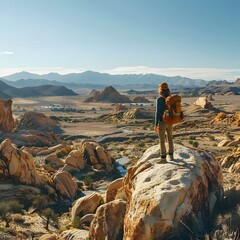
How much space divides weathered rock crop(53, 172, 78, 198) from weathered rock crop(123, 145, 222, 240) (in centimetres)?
1343

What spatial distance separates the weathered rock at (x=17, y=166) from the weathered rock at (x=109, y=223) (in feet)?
41.5

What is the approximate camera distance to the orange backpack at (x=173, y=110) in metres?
9.87

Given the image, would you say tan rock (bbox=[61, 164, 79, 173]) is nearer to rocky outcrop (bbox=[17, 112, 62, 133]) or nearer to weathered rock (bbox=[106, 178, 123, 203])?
weathered rock (bbox=[106, 178, 123, 203])

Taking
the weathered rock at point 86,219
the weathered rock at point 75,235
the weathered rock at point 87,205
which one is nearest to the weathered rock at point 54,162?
the weathered rock at point 87,205

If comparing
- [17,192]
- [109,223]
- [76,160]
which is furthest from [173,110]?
[76,160]

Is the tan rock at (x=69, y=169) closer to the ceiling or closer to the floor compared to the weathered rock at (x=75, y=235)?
closer to the floor

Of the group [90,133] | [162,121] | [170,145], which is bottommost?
[90,133]

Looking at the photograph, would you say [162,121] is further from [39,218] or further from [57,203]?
[57,203]

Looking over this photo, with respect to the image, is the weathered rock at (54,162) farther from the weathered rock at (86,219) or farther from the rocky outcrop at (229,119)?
the rocky outcrop at (229,119)

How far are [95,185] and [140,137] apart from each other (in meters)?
27.8

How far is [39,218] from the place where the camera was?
58.6 ft

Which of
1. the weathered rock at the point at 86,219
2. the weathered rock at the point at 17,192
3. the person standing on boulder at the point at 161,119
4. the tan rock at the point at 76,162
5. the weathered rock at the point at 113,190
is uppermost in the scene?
the person standing on boulder at the point at 161,119

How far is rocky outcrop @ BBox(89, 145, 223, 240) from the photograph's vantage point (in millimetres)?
7871

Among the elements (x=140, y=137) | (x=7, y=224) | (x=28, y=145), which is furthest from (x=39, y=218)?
(x=140, y=137)
